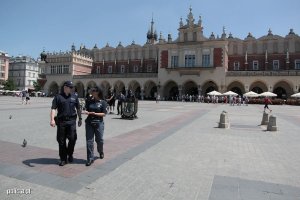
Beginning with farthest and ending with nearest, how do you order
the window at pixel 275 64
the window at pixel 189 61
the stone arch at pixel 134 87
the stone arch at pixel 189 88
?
the stone arch at pixel 134 87 < the stone arch at pixel 189 88 < the window at pixel 275 64 < the window at pixel 189 61

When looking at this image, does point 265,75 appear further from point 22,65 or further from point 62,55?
point 22,65

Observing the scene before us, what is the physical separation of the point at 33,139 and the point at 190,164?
4980 millimetres

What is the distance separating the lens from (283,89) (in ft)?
163

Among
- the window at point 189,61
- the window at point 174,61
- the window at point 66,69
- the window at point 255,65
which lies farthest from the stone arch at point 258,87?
the window at point 66,69

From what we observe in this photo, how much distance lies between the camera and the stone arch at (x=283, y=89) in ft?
158

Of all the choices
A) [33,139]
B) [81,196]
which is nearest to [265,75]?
Result: [33,139]

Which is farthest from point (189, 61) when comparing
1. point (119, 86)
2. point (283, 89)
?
point (283, 89)

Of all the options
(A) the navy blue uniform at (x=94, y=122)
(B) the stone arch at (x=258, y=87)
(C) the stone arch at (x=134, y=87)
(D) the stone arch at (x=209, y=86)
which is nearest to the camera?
(A) the navy blue uniform at (x=94, y=122)

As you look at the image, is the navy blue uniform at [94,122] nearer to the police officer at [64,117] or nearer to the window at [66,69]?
the police officer at [64,117]

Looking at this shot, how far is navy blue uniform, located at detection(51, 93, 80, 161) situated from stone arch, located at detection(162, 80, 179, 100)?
158 ft

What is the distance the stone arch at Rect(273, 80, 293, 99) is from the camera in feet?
158

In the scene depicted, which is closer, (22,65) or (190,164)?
(190,164)

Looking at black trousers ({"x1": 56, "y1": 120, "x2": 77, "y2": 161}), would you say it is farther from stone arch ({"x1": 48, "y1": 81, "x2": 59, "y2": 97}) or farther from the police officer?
stone arch ({"x1": 48, "y1": 81, "x2": 59, "y2": 97})

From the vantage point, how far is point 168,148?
8.28 metres
